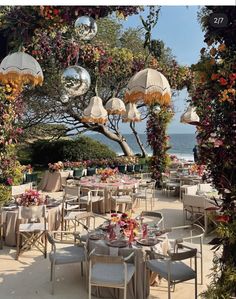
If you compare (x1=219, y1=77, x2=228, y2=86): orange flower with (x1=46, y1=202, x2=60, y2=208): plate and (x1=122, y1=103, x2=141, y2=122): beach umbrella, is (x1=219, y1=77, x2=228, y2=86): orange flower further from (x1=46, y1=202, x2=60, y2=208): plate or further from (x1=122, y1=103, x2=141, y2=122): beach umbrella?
(x1=122, y1=103, x2=141, y2=122): beach umbrella

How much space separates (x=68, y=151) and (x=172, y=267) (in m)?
14.9

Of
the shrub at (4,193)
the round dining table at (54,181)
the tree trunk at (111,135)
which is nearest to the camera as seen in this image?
the shrub at (4,193)

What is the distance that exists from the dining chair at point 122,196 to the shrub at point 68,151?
8921 mm

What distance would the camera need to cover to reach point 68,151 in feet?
63.3

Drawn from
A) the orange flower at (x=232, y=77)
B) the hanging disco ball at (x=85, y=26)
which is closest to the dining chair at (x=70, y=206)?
the hanging disco ball at (x=85, y=26)

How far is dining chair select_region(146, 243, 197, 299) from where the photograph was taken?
4516mm

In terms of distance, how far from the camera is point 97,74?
15.3 m

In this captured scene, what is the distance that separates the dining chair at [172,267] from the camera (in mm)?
4516

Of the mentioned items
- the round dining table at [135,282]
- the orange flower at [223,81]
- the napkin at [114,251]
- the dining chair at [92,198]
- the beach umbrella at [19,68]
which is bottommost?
the round dining table at [135,282]

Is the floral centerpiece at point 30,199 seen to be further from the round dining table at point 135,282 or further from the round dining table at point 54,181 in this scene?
the round dining table at point 54,181

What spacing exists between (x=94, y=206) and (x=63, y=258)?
483cm

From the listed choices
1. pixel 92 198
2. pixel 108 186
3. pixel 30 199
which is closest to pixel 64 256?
pixel 30 199

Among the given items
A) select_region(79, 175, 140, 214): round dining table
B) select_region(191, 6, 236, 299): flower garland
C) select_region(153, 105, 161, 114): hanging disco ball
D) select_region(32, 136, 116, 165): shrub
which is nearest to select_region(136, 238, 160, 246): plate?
select_region(191, 6, 236, 299): flower garland

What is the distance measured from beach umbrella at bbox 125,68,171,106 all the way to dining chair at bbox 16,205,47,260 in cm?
265
